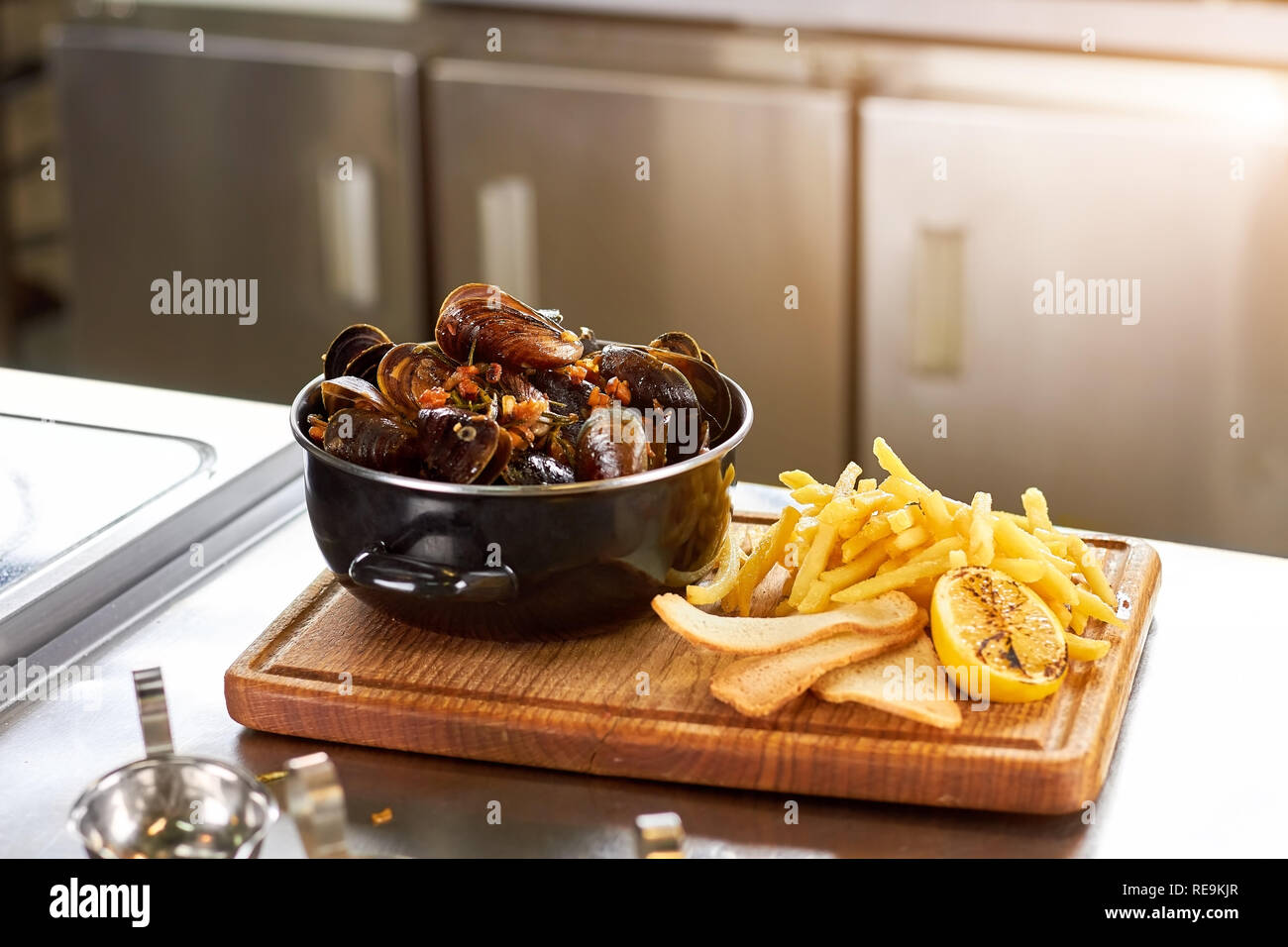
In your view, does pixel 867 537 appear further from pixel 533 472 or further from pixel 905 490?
pixel 533 472

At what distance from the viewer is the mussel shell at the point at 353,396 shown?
1664 mm

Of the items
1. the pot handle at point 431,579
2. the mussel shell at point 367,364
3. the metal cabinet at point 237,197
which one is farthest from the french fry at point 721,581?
the metal cabinet at point 237,197

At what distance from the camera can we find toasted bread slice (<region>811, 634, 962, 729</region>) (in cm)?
151

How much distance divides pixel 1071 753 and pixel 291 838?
748 millimetres

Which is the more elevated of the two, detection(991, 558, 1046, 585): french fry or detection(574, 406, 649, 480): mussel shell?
detection(574, 406, 649, 480): mussel shell

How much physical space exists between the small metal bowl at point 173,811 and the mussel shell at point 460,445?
37 centimetres

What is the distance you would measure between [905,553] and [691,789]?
0.37m

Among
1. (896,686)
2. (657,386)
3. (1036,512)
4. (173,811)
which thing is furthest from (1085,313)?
(173,811)

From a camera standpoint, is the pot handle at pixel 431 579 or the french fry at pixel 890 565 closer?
the pot handle at pixel 431 579

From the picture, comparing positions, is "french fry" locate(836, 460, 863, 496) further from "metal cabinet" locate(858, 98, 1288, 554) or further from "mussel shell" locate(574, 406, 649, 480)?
"metal cabinet" locate(858, 98, 1288, 554)

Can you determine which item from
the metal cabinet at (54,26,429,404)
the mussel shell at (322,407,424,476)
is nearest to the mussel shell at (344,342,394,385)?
the mussel shell at (322,407,424,476)

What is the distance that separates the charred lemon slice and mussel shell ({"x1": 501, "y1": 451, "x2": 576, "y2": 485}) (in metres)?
0.42

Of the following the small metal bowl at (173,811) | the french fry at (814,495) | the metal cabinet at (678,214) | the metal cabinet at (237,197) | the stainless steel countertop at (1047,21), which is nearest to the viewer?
the small metal bowl at (173,811)

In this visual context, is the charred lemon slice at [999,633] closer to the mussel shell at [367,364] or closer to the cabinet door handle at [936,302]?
the mussel shell at [367,364]
